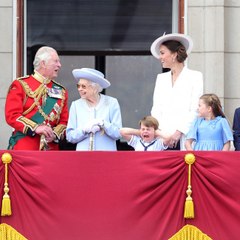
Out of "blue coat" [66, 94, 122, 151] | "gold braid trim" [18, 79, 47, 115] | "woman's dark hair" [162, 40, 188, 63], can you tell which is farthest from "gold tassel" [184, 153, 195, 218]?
"gold braid trim" [18, 79, 47, 115]

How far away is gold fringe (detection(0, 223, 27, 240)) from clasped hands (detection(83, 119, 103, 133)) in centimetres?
136

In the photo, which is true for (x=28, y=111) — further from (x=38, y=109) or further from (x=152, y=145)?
(x=152, y=145)

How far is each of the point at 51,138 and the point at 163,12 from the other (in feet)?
12.5

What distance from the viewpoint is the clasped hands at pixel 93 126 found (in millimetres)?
11281

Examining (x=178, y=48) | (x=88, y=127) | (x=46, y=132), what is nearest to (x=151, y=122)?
(x=88, y=127)

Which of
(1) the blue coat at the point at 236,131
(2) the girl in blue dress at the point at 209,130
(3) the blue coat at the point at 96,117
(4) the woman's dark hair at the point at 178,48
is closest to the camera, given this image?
(2) the girl in blue dress at the point at 209,130

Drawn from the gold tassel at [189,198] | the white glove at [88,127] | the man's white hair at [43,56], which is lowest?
the gold tassel at [189,198]

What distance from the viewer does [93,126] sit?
11.3 metres

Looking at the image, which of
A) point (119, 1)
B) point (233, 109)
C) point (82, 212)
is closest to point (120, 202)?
point (82, 212)

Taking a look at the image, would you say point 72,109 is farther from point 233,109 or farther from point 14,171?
point 233,109

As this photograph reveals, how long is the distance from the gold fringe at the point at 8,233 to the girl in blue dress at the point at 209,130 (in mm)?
1960

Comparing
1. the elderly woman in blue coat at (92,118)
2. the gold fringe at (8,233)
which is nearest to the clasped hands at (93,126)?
the elderly woman in blue coat at (92,118)

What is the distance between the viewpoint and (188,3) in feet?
46.9

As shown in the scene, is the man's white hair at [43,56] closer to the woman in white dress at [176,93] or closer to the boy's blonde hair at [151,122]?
the woman in white dress at [176,93]
